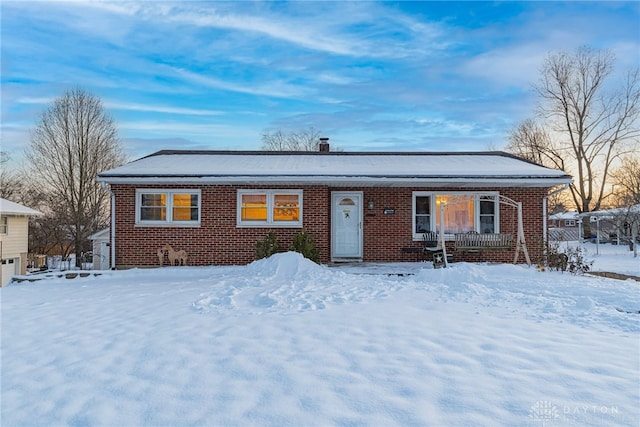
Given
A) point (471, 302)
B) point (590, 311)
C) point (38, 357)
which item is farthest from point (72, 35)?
point (590, 311)

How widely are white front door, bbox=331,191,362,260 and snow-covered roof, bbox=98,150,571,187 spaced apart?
803 millimetres

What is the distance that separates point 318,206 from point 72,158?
21.5 meters

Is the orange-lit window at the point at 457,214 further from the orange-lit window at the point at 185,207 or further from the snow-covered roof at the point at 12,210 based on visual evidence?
the snow-covered roof at the point at 12,210

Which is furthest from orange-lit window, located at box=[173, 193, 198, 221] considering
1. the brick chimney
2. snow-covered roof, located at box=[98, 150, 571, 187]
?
the brick chimney

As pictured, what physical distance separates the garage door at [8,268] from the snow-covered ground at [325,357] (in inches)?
521

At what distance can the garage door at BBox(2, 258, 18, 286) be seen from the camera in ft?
59.4

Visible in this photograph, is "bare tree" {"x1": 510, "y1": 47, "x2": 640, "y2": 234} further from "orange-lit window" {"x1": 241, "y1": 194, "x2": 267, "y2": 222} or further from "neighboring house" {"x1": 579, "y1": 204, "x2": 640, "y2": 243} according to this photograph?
"orange-lit window" {"x1": 241, "y1": 194, "x2": 267, "y2": 222}

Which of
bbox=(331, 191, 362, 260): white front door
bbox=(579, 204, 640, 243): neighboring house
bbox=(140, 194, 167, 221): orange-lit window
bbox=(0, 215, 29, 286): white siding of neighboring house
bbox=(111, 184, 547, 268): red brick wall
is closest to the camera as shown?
bbox=(111, 184, 547, 268): red brick wall

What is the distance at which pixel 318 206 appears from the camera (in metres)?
12.0

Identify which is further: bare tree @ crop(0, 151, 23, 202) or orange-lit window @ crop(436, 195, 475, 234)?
bare tree @ crop(0, 151, 23, 202)

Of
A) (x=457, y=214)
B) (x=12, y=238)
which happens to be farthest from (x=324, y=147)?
(x=12, y=238)

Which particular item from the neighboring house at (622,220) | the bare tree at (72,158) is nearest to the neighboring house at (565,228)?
the neighboring house at (622,220)

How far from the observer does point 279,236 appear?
39.2ft

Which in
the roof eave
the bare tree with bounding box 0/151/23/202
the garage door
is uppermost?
the bare tree with bounding box 0/151/23/202
